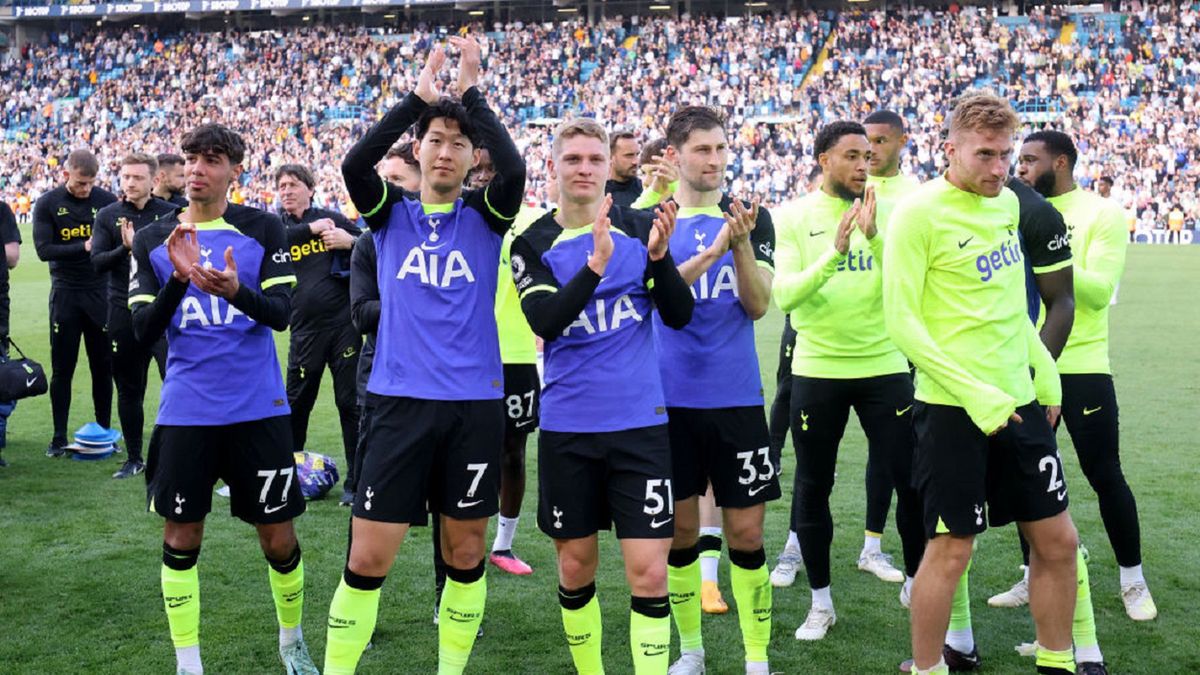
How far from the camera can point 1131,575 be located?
6109 millimetres

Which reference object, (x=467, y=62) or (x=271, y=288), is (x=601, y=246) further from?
(x=271, y=288)

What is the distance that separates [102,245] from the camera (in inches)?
346

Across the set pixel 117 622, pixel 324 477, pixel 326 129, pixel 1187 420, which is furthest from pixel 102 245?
pixel 326 129

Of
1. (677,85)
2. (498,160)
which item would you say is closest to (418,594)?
(498,160)

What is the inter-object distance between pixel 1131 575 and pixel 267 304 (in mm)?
4465

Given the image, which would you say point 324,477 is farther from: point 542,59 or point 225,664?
point 542,59

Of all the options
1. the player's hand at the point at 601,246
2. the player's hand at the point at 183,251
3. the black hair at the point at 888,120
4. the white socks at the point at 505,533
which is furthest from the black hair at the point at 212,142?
the black hair at the point at 888,120

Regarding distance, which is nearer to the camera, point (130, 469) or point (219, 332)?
point (219, 332)

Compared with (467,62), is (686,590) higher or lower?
lower

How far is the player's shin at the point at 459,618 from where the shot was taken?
472 centimetres

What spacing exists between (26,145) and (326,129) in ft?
49.1

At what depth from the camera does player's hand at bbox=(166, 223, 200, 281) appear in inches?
187

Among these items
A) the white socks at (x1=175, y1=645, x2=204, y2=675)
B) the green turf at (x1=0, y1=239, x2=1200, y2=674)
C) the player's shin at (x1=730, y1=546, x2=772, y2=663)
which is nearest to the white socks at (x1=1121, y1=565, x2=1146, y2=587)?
the green turf at (x1=0, y1=239, x2=1200, y2=674)

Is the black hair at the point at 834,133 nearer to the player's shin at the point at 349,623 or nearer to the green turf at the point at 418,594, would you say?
the green turf at the point at 418,594
